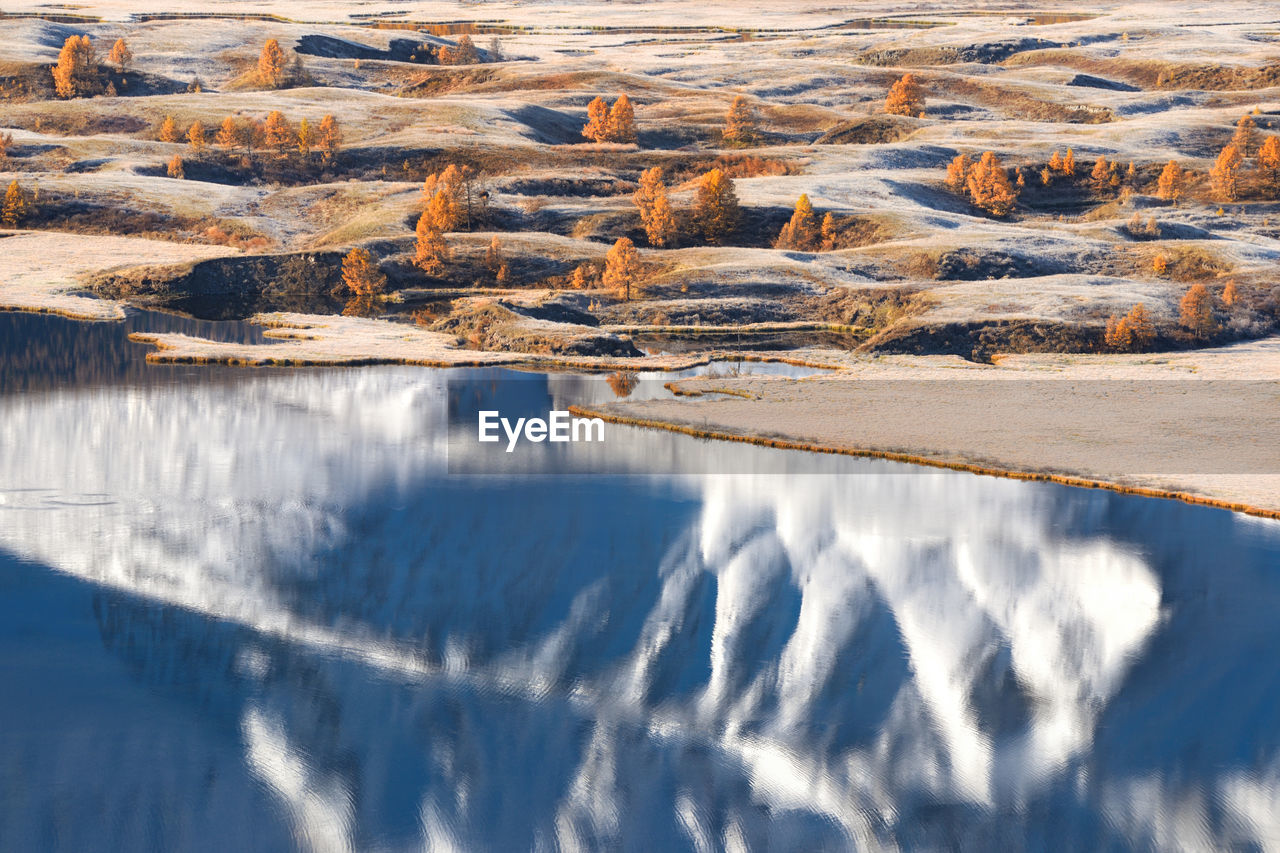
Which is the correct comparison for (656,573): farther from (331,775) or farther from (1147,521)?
(1147,521)

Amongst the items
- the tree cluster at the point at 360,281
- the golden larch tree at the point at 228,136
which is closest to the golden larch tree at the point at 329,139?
the golden larch tree at the point at 228,136

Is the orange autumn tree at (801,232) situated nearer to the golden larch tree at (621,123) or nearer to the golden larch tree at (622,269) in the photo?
the golden larch tree at (622,269)

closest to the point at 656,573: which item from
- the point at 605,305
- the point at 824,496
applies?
the point at 824,496

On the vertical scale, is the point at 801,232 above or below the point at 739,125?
below

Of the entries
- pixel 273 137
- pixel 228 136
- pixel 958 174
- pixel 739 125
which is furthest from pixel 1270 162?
pixel 228 136

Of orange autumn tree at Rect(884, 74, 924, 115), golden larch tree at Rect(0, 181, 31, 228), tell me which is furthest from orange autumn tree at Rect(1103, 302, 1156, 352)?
orange autumn tree at Rect(884, 74, 924, 115)

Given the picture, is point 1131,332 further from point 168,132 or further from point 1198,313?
point 168,132
